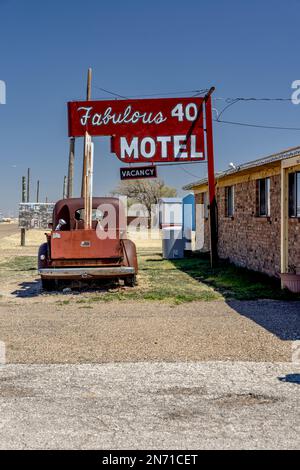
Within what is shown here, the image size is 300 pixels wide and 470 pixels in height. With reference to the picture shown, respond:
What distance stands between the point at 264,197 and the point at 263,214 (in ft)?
1.42

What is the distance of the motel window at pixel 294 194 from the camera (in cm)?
1237

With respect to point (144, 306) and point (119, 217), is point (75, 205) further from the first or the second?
point (144, 306)

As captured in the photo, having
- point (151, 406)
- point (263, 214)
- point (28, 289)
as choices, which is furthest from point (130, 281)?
point (151, 406)

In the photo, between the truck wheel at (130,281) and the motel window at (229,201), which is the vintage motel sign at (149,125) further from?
the truck wheel at (130,281)

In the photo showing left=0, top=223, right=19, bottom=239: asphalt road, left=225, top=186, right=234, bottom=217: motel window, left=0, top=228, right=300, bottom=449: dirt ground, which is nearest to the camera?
left=0, top=228, right=300, bottom=449: dirt ground

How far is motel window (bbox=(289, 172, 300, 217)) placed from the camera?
12.4m

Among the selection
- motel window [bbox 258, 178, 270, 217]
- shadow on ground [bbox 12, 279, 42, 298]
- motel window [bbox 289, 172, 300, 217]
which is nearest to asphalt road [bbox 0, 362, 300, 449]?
shadow on ground [bbox 12, 279, 42, 298]

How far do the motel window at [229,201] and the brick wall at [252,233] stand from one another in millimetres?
244

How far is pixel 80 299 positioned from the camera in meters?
11.6

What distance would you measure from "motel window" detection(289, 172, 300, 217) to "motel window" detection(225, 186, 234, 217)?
617 centimetres

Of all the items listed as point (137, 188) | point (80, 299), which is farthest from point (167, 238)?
point (137, 188)

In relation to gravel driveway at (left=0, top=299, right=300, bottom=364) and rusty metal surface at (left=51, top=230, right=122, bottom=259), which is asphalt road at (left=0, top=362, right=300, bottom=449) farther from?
rusty metal surface at (left=51, top=230, right=122, bottom=259)

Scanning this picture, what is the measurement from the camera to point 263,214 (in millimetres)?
15336

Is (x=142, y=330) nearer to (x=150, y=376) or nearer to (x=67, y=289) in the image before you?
(x=150, y=376)
